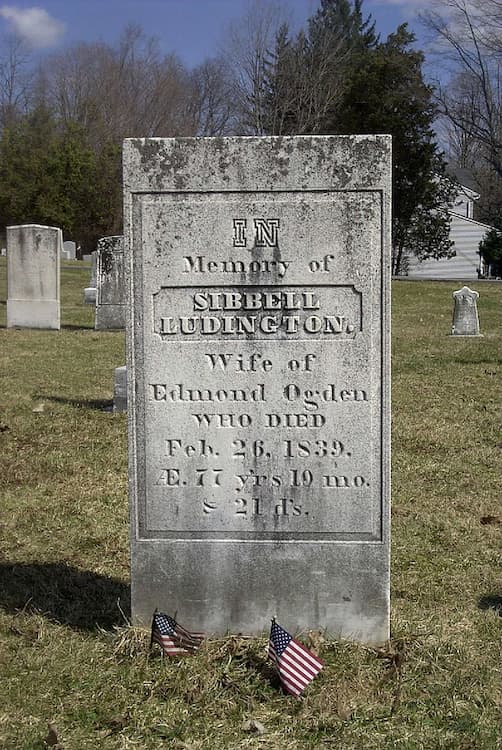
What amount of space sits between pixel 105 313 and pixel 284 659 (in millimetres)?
13100

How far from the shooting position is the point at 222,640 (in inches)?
147

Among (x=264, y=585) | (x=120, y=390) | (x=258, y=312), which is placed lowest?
(x=264, y=585)

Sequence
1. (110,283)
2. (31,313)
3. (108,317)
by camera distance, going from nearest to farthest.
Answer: (110,283) → (31,313) → (108,317)

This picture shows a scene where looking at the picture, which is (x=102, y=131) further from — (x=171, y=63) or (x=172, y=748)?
(x=172, y=748)

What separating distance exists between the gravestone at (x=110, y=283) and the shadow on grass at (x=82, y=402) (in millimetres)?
5839

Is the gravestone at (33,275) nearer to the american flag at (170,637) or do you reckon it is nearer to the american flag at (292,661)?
the american flag at (170,637)

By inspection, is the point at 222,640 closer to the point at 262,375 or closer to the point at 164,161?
the point at 262,375

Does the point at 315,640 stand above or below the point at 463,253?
below

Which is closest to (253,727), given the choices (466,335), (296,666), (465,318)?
(296,666)

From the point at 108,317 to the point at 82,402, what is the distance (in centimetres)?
714

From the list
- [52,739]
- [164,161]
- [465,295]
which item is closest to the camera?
[52,739]

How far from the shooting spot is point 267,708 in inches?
128

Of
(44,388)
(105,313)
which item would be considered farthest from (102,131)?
(44,388)

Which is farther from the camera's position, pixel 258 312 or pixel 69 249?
pixel 69 249
